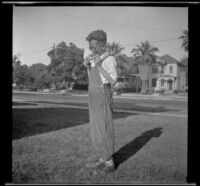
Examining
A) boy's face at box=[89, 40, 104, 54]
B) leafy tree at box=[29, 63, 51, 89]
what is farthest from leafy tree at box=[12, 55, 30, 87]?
boy's face at box=[89, 40, 104, 54]

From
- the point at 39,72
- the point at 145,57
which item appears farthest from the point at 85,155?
the point at 145,57

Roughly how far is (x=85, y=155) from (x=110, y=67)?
6.42 feet

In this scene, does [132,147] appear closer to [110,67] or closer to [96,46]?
[110,67]

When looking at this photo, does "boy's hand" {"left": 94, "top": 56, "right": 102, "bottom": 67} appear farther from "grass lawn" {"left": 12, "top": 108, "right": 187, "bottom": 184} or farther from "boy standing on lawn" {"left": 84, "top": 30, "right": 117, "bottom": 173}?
"grass lawn" {"left": 12, "top": 108, "right": 187, "bottom": 184}

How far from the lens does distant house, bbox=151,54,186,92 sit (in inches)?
2078

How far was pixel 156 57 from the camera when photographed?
163 ft

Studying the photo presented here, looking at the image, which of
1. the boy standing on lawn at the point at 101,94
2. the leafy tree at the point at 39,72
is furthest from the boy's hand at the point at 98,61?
the leafy tree at the point at 39,72

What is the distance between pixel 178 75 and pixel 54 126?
4787 centimetres

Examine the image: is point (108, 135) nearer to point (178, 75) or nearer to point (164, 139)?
point (164, 139)

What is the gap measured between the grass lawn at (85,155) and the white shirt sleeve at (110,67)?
137 cm

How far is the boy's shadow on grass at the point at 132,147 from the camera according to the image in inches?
192

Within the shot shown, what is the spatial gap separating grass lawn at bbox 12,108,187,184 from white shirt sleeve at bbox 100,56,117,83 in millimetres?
1373

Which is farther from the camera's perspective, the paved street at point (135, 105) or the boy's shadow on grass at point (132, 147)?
the paved street at point (135, 105)

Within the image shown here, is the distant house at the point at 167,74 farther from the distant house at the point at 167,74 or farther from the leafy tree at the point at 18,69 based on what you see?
the leafy tree at the point at 18,69
